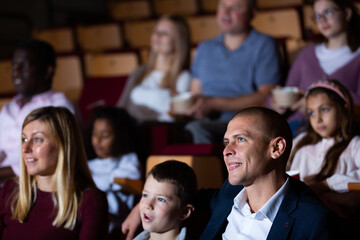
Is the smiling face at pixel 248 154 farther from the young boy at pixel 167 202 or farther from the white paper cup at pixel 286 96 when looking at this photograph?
the white paper cup at pixel 286 96

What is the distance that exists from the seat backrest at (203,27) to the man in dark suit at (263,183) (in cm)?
139

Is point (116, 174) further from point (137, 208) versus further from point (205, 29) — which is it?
point (205, 29)

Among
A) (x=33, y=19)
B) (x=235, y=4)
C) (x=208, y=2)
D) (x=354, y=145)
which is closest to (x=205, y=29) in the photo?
(x=208, y=2)

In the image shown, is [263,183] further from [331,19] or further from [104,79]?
[104,79]

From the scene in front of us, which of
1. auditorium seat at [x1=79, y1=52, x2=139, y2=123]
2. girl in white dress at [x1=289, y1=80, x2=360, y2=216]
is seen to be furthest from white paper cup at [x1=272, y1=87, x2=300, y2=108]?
auditorium seat at [x1=79, y1=52, x2=139, y2=123]

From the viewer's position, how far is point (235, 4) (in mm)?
1250

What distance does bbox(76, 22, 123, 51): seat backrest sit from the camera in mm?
2230

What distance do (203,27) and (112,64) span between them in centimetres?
41

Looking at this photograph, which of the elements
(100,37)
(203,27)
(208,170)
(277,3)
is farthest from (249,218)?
(100,37)

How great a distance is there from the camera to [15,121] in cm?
106

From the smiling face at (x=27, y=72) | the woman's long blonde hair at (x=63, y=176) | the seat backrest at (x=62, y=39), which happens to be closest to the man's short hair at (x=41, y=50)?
the smiling face at (x=27, y=72)

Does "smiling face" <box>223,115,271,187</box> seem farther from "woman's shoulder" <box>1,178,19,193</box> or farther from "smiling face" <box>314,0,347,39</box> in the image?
"smiling face" <box>314,0,347,39</box>

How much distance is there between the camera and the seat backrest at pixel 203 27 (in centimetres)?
197

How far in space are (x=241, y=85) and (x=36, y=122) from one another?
0.57m
